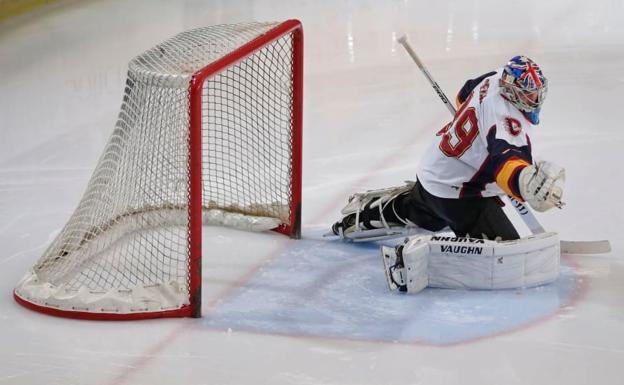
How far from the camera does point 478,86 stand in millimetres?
3445

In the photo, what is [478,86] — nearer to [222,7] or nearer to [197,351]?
[197,351]

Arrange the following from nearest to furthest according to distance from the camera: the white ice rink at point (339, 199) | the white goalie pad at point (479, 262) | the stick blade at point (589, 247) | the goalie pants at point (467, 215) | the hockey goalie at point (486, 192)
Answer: the white ice rink at point (339, 199)
the hockey goalie at point (486, 192)
the white goalie pad at point (479, 262)
the goalie pants at point (467, 215)
the stick blade at point (589, 247)

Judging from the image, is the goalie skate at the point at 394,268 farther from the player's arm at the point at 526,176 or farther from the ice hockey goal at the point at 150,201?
the ice hockey goal at the point at 150,201

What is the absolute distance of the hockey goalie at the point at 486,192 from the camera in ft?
10.4

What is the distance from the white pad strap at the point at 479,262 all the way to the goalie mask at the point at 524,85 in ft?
1.22

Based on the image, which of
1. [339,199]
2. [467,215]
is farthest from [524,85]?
[339,199]

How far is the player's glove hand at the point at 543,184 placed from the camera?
3.05 meters

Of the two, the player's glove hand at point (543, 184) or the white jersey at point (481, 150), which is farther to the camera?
the white jersey at point (481, 150)

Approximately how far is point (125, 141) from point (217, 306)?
1.70 feet

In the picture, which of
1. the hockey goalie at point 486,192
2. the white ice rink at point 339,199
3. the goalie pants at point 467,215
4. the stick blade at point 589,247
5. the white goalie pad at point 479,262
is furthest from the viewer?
the stick blade at point 589,247

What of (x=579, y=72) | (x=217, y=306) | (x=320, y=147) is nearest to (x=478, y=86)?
(x=217, y=306)

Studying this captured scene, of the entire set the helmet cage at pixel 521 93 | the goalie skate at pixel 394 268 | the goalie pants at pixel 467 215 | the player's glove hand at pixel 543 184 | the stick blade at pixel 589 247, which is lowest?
the stick blade at pixel 589 247

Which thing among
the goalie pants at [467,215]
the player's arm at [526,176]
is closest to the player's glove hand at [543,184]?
the player's arm at [526,176]

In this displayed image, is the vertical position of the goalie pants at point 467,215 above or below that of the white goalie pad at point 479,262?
above
